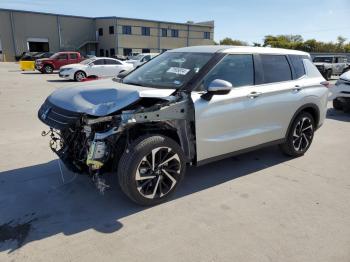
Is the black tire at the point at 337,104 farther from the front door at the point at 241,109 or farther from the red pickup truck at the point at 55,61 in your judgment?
the red pickup truck at the point at 55,61

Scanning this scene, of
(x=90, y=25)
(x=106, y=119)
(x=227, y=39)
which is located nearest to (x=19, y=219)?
(x=106, y=119)

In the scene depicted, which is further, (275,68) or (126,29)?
(126,29)

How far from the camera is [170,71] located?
4344 mm

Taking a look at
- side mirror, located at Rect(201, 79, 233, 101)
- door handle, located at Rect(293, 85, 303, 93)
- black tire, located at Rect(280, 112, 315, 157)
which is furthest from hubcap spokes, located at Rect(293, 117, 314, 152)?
side mirror, located at Rect(201, 79, 233, 101)

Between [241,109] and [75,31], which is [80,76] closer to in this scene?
[241,109]

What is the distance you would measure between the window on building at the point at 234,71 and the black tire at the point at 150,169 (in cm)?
92

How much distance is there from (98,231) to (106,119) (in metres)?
1.14

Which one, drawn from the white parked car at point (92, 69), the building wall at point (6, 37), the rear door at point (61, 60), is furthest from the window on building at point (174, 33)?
the white parked car at point (92, 69)

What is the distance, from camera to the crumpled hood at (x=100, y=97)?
3.35 m

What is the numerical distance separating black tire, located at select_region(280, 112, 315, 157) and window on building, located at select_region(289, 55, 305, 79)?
0.65 metres

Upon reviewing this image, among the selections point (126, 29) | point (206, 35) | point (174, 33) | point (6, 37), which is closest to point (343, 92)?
point (126, 29)

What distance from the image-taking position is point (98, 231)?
3238mm

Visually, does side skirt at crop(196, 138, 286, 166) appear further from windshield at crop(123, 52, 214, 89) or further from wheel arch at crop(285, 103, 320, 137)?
windshield at crop(123, 52, 214, 89)

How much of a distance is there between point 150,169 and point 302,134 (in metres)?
3.03
